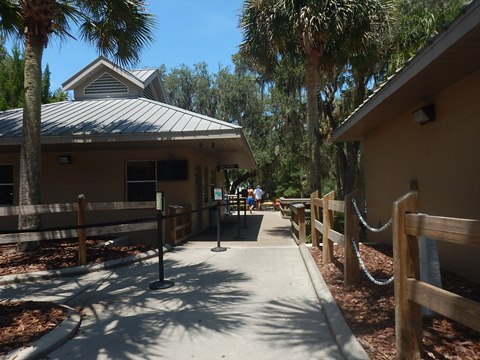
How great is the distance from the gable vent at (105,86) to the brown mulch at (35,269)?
7511mm

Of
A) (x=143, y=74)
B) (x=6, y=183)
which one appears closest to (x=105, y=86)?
(x=143, y=74)

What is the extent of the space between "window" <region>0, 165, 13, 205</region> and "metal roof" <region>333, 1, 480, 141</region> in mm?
10940

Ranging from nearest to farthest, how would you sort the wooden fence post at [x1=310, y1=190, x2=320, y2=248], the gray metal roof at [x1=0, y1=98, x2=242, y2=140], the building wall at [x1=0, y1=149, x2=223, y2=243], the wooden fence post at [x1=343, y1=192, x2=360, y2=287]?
the wooden fence post at [x1=343, y1=192, x2=360, y2=287] → the wooden fence post at [x1=310, y1=190, x2=320, y2=248] → the gray metal roof at [x1=0, y1=98, x2=242, y2=140] → the building wall at [x1=0, y1=149, x2=223, y2=243]

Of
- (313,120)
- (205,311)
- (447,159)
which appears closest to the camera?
(205,311)

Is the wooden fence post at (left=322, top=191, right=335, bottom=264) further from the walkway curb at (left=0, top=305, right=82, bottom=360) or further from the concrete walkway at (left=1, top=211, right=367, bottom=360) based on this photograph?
the walkway curb at (left=0, top=305, right=82, bottom=360)

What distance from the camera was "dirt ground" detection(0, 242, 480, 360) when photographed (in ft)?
12.4

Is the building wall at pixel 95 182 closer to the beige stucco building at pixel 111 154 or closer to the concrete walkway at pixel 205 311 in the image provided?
the beige stucco building at pixel 111 154

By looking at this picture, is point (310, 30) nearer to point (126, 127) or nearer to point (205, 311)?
point (126, 127)

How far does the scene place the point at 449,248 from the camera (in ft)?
21.8

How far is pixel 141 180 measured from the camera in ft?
42.0

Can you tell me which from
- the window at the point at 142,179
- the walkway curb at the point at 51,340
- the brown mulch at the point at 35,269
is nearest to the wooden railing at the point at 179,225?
the brown mulch at the point at 35,269

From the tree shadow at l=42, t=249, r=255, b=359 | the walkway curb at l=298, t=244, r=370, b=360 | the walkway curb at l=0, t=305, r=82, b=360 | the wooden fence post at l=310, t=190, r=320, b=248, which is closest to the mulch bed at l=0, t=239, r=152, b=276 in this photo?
the tree shadow at l=42, t=249, r=255, b=359

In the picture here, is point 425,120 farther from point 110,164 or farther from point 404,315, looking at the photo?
point 110,164

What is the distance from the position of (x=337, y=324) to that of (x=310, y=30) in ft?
30.0
